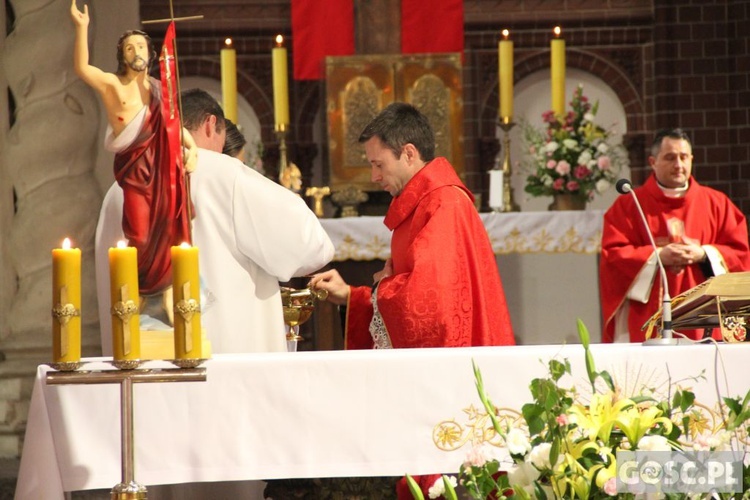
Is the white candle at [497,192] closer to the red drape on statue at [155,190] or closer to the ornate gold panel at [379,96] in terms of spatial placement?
the ornate gold panel at [379,96]

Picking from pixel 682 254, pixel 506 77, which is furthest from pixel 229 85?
pixel 682 254

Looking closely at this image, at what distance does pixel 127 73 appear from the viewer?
3604 millimetres

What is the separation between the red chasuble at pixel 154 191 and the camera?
3.63 meters

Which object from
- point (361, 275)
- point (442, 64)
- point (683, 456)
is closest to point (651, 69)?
point (442, 64)

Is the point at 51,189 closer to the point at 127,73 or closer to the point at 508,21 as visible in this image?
the point at 127,73

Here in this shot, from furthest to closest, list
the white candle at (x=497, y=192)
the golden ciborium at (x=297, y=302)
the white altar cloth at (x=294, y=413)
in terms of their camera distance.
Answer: the white candle at (x=497, y=192) → the golden ciborium at (x=297, y=302) → the white altar cloth at (x=294, y=413)

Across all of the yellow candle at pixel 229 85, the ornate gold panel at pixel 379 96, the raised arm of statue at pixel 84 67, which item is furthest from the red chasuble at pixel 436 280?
the ornate gold panel at pixel 379 96

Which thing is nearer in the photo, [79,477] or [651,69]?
[79,477]

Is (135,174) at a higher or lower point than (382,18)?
lower

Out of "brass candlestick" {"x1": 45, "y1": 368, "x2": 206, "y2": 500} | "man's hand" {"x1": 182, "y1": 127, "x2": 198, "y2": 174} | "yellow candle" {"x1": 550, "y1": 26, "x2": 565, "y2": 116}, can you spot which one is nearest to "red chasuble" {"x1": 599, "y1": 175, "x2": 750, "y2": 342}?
"yellow candle" {"x1": 550, "y1": 26, "x2": 565, "y2": 116}

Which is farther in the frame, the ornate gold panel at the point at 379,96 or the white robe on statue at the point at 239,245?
the ornate gold panel at the point at 379,96

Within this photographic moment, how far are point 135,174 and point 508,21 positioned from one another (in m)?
7.94

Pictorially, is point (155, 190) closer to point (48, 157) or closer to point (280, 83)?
point (48, 157)

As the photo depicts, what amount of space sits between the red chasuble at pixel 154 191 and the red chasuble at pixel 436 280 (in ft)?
2.51
